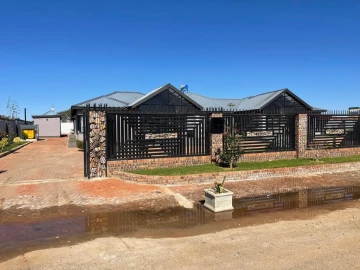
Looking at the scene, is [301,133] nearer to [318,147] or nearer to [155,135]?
[318,147]

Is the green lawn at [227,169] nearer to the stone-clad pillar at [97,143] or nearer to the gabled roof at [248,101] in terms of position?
the stone-clad pillar at [97,143]

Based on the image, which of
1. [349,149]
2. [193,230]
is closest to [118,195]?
[193,230]

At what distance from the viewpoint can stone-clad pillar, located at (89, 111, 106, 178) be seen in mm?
9859

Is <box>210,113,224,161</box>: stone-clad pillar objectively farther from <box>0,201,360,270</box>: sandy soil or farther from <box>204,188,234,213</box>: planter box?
<box>0,201,360,270</box>: sandy soil

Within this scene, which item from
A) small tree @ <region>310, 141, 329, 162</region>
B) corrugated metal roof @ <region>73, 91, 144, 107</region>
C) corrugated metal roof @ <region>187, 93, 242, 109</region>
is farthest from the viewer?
corrugated metal roof @ <region>187, 93, 242, 109</region>

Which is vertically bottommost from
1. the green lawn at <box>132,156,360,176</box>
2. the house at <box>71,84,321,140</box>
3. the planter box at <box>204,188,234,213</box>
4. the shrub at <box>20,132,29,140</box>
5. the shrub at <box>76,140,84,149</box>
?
the planter box at <box>204,188,234,213</box>

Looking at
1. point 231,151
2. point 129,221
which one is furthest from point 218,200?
point 231,151

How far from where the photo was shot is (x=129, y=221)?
20.0 feet

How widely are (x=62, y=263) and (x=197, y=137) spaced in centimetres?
796

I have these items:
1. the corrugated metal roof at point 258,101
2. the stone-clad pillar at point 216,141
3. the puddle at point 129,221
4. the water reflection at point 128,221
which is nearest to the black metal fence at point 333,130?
the stone-clad pillar at point 216,141

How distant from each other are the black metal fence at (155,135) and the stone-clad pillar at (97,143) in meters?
0.20

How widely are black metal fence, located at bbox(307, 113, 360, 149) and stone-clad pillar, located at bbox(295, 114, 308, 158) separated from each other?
42 centimetres

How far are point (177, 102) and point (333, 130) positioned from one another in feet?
36.6

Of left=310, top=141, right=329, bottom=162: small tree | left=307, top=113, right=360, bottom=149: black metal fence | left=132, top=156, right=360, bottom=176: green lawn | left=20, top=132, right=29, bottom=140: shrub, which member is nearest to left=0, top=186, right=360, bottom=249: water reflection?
left=132, top=156, right=360, bottom=176: green lawn
